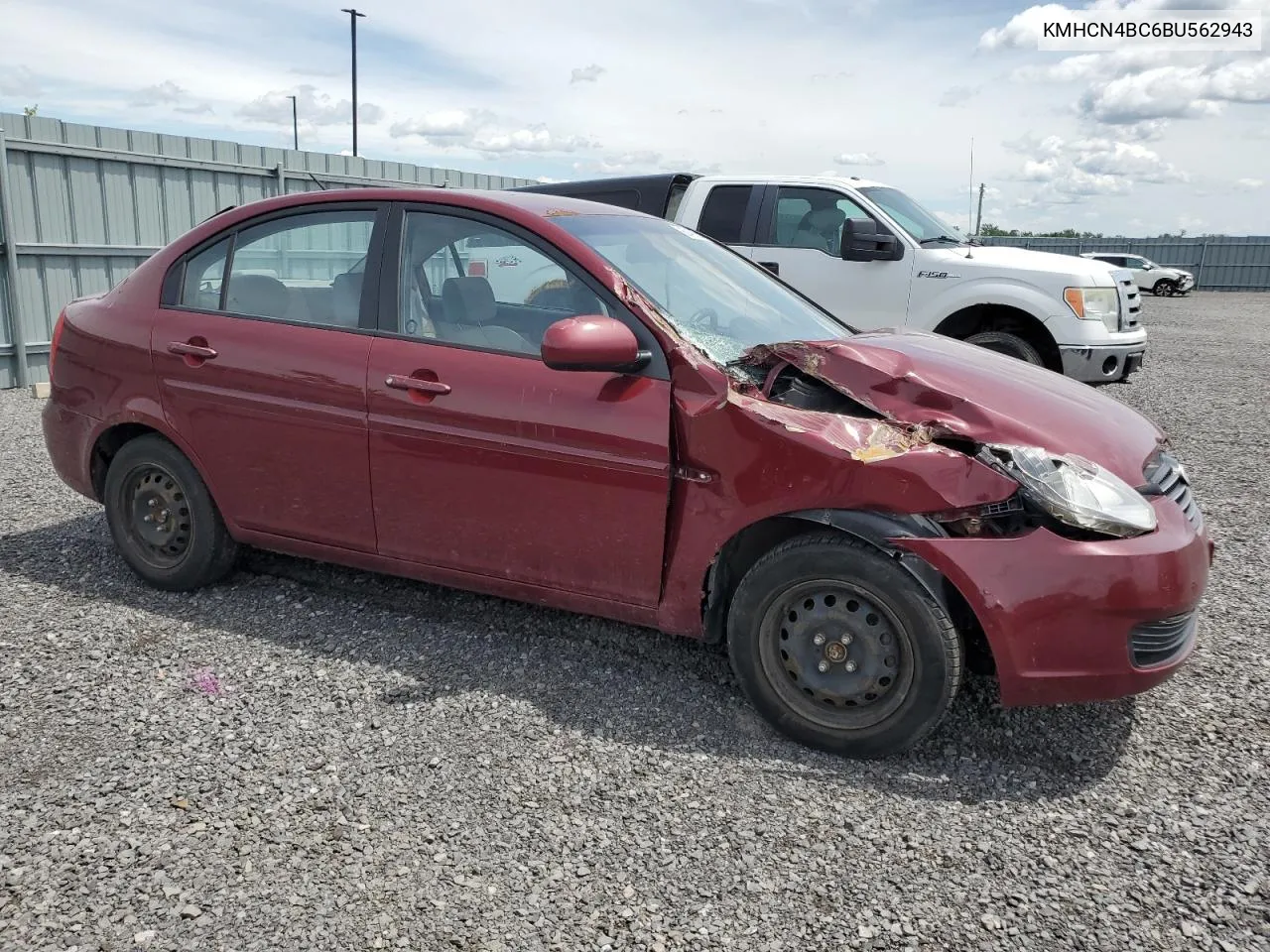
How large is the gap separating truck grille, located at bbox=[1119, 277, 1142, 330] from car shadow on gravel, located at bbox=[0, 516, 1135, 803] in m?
5.39

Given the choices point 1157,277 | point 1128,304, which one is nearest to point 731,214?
point 1128,304

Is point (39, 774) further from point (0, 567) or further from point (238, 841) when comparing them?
point (0, 567)

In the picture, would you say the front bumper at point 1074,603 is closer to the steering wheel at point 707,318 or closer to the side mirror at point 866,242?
the steering wheel at point 707,318

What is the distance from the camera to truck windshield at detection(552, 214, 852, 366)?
3.48m

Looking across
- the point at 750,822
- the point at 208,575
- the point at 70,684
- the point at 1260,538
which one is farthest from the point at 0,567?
the point at 1260,538

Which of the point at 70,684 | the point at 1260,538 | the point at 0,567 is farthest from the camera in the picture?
the point at 1260,538

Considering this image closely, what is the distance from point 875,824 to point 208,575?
2.98m

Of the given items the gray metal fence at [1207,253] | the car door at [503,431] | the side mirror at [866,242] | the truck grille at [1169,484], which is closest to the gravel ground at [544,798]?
the car door at [503,431]

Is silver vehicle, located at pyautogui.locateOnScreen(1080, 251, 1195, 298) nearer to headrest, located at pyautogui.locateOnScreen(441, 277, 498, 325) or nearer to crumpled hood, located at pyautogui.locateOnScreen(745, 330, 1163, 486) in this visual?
crumpled hood, located at pyautogui.locateOnScreen(745, 330, 1163, 486)

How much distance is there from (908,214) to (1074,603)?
642 cm

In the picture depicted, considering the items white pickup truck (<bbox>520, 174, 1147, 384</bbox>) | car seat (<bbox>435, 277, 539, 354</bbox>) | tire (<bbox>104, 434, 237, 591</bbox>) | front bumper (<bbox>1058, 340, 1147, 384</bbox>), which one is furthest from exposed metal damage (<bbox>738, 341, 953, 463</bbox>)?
front bumper (<bbox>1058, 340, 1147, 384</bbox>)

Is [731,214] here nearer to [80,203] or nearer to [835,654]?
[835,654]

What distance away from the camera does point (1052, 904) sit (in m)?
2.46

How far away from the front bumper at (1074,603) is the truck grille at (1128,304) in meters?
5.70
